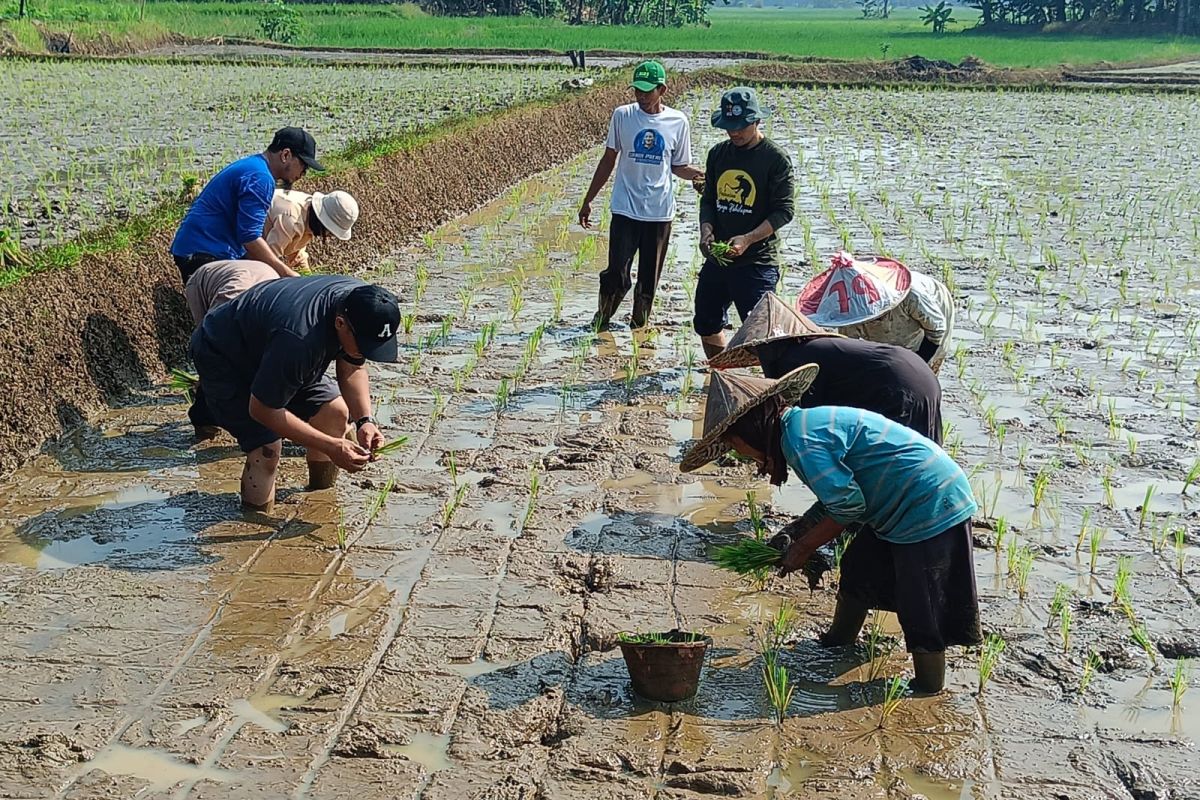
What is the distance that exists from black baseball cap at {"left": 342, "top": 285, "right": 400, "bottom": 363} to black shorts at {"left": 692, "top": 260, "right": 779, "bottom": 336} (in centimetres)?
234

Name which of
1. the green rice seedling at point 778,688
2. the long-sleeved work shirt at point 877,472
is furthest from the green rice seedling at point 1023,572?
the green rice seedling at point 778,688

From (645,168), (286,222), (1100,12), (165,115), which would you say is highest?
(1100,12)

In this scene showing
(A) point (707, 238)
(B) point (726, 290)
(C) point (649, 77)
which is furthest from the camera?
(C) point (649, 77)

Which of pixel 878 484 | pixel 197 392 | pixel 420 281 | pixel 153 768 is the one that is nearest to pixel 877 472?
pixel 878 484

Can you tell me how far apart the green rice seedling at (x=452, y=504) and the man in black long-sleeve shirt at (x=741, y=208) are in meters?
1.75

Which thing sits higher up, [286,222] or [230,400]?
[286,222]

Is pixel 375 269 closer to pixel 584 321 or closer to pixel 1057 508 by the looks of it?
pixel 584 321

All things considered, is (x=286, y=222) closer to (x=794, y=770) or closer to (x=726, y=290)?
(x=726, y=290)

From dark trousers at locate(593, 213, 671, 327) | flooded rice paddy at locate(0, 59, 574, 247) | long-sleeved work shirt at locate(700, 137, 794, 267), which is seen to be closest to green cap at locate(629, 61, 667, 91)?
dark trousers at locate(593, 213, 671, 327)

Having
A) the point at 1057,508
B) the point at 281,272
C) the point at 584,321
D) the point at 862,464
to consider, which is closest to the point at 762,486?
the point at 1057,508

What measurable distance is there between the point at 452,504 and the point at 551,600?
910 millimetres

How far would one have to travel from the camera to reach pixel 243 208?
5828 mm

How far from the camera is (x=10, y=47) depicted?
26656mm

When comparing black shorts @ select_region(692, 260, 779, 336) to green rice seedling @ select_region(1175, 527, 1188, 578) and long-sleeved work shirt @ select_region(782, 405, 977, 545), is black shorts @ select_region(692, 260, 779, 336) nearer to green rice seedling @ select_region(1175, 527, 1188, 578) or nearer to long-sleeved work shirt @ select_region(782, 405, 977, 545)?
green rice seedling @ select_region(1175, 527, 1188, 578)
